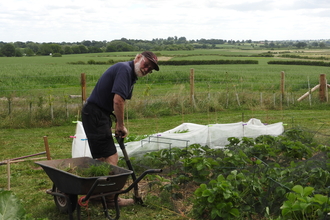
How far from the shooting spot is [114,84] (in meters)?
3.85

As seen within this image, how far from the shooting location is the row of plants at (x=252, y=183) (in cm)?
311

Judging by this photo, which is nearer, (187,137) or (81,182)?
(81,182)

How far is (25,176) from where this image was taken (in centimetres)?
547

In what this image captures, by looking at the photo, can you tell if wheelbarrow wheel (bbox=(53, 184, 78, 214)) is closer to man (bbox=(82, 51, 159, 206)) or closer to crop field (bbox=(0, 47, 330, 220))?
crop field (bbox=(0, 47, 330, 220))

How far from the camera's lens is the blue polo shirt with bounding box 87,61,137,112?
3834 millimetres

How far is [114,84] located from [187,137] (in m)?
2.40

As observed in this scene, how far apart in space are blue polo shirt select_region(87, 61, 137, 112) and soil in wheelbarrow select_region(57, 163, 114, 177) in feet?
2.03

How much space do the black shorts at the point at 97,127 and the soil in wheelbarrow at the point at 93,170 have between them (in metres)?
0.25

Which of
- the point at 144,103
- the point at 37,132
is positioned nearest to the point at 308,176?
the point at 37,132

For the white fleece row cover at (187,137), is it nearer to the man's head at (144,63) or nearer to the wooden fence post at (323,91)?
the man's head at (144,63)

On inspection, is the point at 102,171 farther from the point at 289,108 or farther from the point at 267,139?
the point at 289,108

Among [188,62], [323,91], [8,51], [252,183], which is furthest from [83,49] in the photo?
[252,183]

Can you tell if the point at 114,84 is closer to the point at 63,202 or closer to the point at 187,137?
the point at 63,202

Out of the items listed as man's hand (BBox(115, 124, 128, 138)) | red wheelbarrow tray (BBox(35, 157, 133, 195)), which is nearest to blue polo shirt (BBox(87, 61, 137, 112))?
man's hand (BBox(115, 124, 128, 138))
